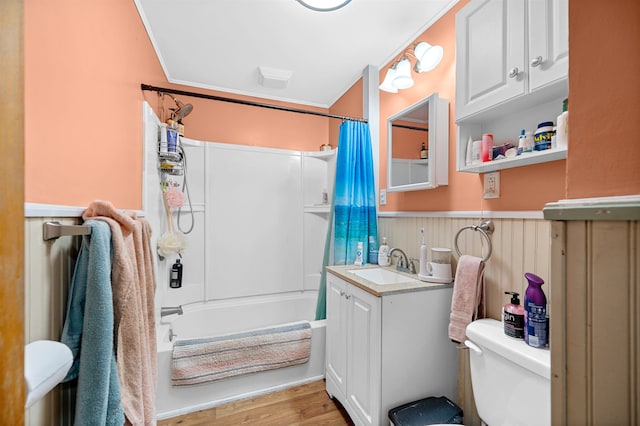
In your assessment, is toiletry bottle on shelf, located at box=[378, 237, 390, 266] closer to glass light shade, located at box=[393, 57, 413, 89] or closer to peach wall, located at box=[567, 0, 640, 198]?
glass light shade, located at box=[393, 57, 413, 89]

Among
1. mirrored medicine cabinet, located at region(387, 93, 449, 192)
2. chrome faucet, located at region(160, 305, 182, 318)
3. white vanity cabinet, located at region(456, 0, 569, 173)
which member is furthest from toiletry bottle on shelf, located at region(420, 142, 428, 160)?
chrome faucet, located at region(160, 305, 182, 318)

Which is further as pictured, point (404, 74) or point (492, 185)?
point (404, 74)

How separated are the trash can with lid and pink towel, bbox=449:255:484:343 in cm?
37

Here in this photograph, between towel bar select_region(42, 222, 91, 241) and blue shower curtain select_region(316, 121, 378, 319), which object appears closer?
towel bar select_region(42, 222, 91, 241)

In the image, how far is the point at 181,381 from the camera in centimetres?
161

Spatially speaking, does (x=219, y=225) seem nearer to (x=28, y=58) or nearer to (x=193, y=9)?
(x=193, y=9)

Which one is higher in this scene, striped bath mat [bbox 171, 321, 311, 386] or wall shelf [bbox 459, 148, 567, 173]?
wall shelf [bbox 459, 148, 567, 173]

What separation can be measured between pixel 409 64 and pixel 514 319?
1.64 meters

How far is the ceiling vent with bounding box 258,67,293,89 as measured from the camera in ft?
7.73

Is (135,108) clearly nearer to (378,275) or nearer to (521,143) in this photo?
(378,275)

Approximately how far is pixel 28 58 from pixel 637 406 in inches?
57.3

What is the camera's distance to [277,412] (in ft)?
5.41

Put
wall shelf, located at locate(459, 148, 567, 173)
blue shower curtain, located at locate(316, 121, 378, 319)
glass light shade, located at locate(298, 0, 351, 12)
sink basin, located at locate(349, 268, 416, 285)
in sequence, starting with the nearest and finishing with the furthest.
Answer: wall shelf, located at locate(459, 148, 567, 173), glass light shade, located at locate(298, 0, 351, 12), sink basin, located at locate(349, 268, 416, 285), blue shower curtain, located at locate(316, 121, 378, 319)

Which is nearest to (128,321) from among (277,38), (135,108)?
(135,108)
